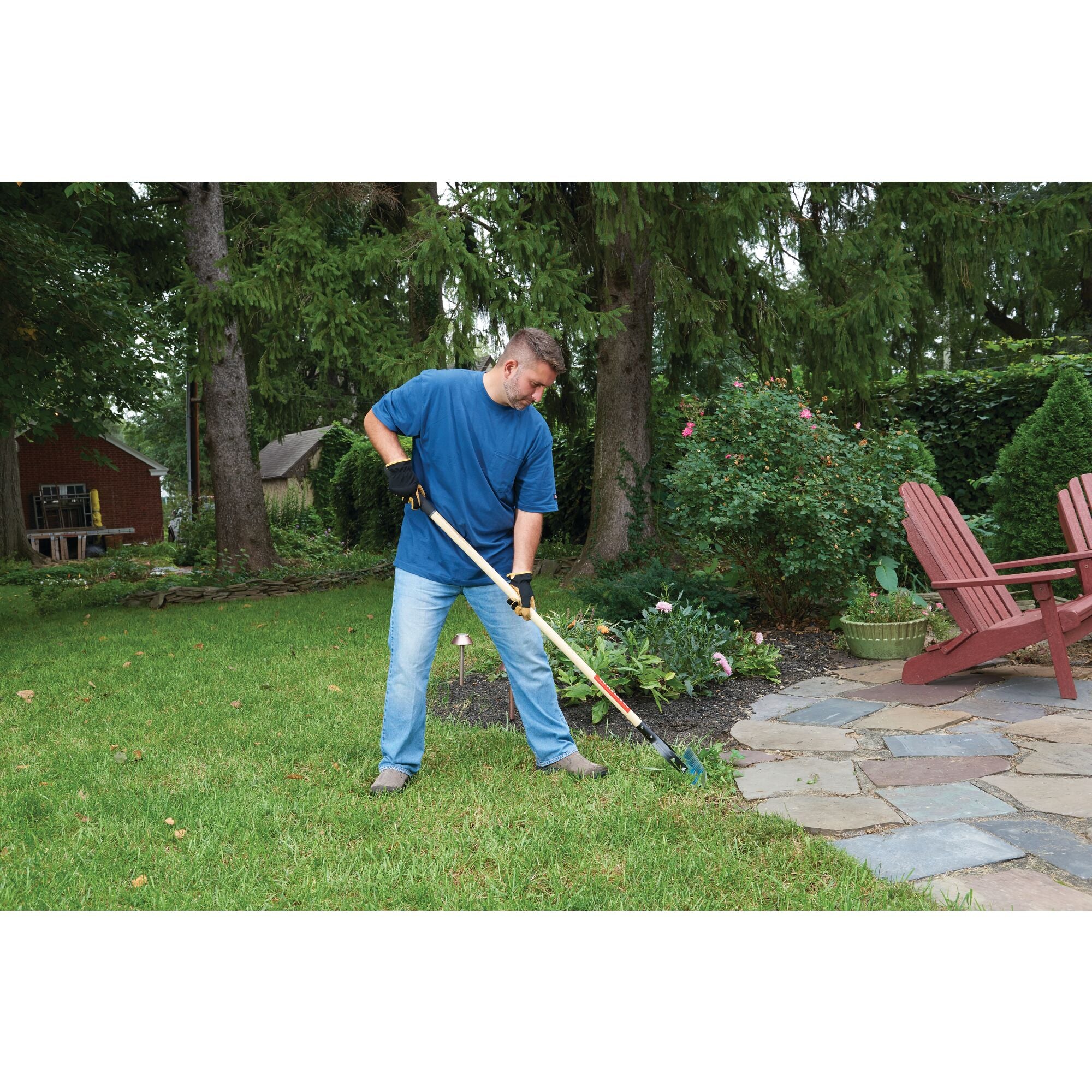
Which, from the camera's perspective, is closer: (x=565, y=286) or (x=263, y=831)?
(x=263, y=831)

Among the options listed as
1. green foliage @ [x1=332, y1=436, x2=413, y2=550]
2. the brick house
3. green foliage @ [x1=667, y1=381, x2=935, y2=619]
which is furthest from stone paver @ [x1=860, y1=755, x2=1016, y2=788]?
the brick house

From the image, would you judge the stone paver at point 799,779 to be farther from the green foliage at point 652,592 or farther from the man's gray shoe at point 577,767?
the green foliage at point 652,592

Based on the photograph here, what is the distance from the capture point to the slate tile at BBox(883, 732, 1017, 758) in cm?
381

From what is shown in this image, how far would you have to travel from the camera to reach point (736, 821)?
309 centimetres

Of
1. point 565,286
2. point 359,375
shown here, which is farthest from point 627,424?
point 359,375

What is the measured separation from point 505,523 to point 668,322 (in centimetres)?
661

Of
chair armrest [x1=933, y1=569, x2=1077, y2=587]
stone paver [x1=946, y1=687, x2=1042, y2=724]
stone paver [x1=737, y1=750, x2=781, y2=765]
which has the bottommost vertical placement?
stone paver [x1=946, y1=687, x2=1042, y2=724]

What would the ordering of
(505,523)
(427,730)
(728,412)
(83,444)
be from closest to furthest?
1. (505,523)
2. (427,730)
3. (728,412)
4. (83,444)

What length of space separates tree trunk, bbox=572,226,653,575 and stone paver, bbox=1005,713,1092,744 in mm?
5615

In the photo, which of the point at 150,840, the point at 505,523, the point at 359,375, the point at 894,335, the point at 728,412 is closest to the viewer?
the point at 150,840

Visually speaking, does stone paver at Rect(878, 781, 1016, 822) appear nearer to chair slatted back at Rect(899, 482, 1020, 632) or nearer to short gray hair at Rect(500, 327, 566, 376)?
chair slatted back at Rect(899, 482, 1020, 632)

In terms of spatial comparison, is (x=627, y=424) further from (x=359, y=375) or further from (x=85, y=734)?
(x=85, y=734)

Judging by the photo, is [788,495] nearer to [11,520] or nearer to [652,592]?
[652,592]

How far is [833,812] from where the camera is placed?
320cm
